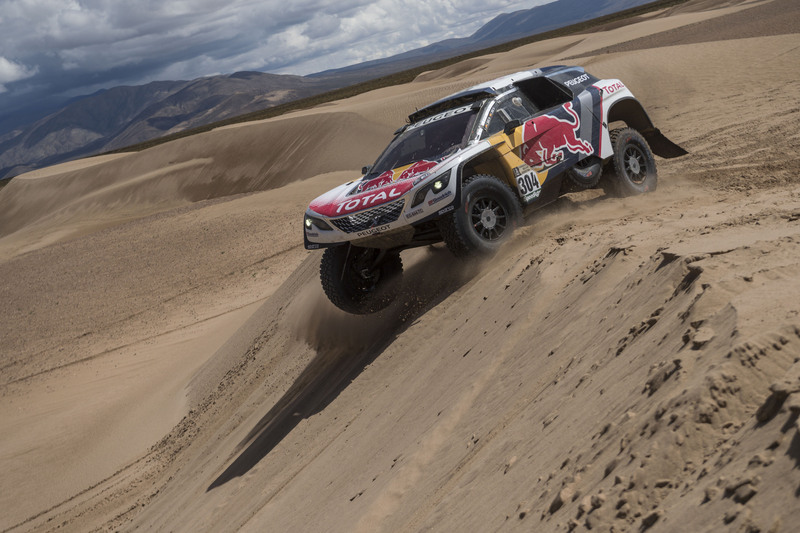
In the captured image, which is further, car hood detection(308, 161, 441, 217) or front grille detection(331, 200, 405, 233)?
car hood detection(308, 161, 441, 217)

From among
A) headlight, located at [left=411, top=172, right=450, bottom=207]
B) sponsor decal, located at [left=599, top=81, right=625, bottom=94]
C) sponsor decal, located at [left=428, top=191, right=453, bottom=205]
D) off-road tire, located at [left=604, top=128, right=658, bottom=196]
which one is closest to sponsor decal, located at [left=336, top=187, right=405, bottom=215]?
headlight, located at [left=411, top=172, right=450, bottom=207]

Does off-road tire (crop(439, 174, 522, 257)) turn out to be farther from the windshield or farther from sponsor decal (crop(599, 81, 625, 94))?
sponsor decal (crop(599, 81, 625, 94))

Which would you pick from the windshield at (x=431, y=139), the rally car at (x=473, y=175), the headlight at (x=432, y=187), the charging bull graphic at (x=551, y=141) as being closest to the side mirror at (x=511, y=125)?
the rally car at (x=473, y=175)

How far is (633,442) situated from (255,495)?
4227 mm

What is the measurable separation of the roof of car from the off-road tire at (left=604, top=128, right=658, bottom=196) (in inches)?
42.7

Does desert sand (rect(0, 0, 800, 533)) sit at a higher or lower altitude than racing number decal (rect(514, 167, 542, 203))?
lower

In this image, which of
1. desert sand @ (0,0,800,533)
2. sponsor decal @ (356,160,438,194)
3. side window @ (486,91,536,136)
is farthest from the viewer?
side window @ (486,91,536,136)

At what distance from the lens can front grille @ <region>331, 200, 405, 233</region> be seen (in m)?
7.17

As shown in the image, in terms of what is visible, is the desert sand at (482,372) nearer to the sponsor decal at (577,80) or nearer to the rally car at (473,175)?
the rally car at (473,175)

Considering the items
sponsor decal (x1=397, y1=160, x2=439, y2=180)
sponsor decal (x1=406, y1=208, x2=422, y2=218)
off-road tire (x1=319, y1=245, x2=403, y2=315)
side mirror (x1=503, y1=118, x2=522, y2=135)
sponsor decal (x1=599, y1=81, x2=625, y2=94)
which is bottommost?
off-road tire (x1=319, y1=245, x2=403, y2=315)

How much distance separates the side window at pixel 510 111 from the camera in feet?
26.1

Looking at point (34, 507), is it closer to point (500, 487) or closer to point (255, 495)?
point (255, 495)

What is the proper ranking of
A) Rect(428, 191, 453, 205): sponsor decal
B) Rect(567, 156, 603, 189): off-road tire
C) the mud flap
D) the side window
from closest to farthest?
Rect(428, 191, 453, 205): sponsor decal < the side window < Rect(567, 156, 603, 189): off-road tire < the mud flap

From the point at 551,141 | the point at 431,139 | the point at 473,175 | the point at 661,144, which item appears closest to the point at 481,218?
the point at 473,175
